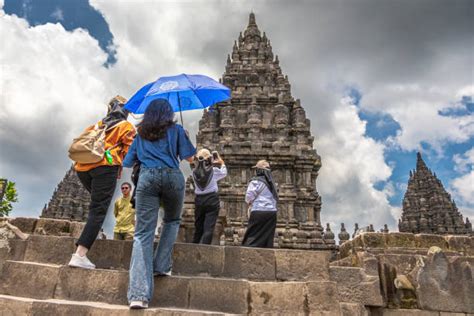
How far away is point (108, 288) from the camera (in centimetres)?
395

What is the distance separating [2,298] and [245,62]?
23802mm

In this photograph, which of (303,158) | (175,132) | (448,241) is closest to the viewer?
(175,132)

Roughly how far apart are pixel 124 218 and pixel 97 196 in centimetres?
398

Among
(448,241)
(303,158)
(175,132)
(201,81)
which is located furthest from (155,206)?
(303,158)

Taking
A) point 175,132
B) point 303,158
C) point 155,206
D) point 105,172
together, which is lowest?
point 155,206

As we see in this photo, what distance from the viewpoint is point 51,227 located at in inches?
267

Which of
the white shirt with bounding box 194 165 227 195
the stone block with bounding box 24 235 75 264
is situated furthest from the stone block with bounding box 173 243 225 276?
the white shirt with bounding box 194 165 227 195

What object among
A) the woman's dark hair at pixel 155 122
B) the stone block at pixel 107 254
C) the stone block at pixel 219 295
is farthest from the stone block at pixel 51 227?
the woman's dark hair at pixel 155 122

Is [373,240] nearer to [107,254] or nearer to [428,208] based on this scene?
[107,254]

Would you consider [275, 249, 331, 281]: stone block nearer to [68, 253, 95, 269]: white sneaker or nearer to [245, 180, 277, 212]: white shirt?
[245, 180, 277, 212]: white shirt

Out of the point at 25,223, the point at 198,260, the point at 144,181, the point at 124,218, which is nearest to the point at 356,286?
the point at 198,260

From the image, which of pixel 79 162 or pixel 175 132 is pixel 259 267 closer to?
pixel 175 132

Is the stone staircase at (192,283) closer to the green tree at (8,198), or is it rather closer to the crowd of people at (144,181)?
the crowd of people at (144,181)

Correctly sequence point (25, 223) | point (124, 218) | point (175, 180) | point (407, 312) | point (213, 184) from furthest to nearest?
point (124, 218) → point (25, 223) → point (213, 184) → point (407, 312) → point (175, 180)
